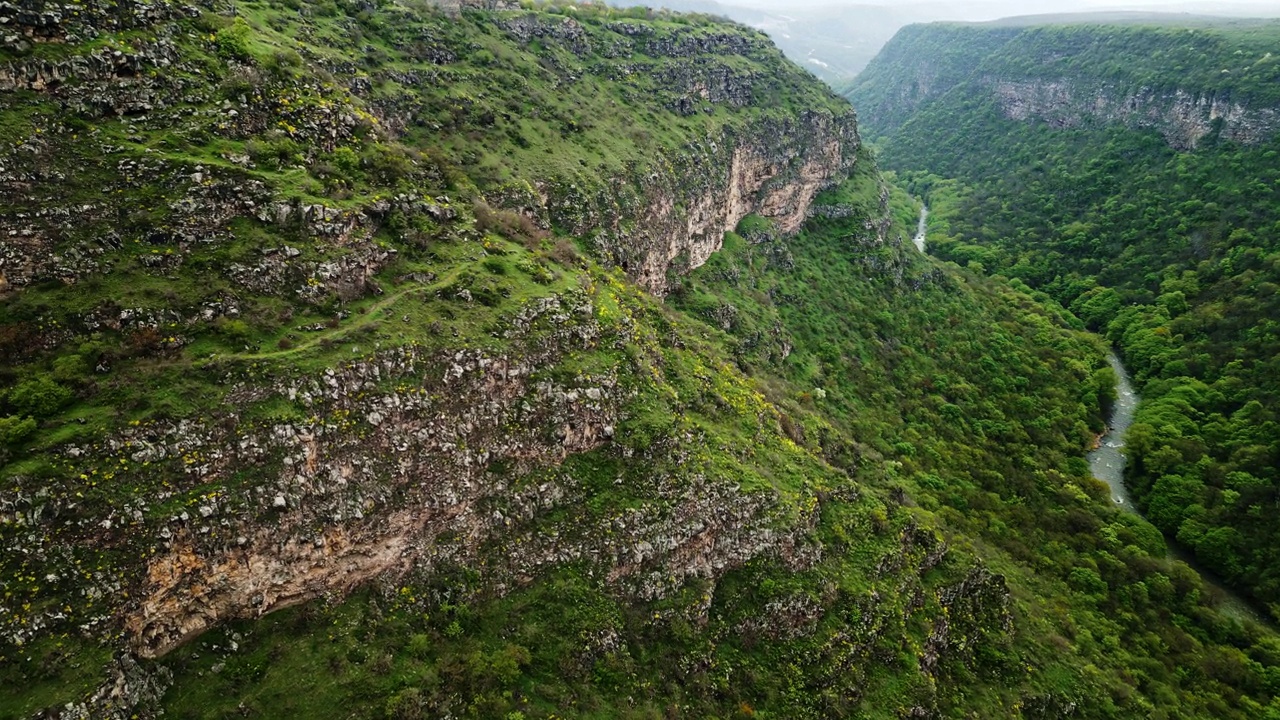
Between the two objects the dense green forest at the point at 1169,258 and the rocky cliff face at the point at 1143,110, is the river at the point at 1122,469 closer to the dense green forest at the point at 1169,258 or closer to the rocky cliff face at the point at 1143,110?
the dense green forest at the point at 1169,258

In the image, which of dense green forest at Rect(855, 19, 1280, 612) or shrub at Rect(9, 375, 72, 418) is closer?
shrub at Rect(9, 375, 72, 418)

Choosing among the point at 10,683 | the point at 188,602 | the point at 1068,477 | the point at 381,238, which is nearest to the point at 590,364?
the point at 381,238

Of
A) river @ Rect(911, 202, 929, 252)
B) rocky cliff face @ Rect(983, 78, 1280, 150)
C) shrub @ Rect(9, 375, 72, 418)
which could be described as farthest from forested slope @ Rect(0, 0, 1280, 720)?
rocky cliff face @ Rect(983, 78, 1280, 150)

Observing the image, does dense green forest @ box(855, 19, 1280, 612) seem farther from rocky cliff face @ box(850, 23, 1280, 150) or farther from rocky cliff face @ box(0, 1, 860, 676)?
rocky cliff face @ box(0, 1, 860, 676)

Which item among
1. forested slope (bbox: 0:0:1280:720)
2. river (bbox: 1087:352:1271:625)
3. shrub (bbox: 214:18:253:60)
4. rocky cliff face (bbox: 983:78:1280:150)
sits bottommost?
river (bbox: 1087:352:1271:625)

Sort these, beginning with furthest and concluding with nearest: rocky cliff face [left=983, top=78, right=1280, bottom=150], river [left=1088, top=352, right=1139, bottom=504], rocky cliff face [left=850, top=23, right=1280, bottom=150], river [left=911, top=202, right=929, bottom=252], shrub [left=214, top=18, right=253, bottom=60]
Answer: river [left=911, top=202, right=929, bottom=252], rocky cliff face [left=850, top=23, right=1280, bottom=150], rocky cliff face [left=983, top=78, right=1280, bottom=150], river [left=1088, top=352, right=1139, bottom=504], shrub [left=214, top=18, right=253, bottom=60]

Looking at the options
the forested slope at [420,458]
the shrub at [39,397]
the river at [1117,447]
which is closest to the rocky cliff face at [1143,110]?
the river at [1117,447]

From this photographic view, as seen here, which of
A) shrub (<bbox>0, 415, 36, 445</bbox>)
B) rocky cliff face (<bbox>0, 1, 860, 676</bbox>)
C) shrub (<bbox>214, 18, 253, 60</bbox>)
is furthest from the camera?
shrub (<bbox>214, 18, 253, 60</bbox>)
